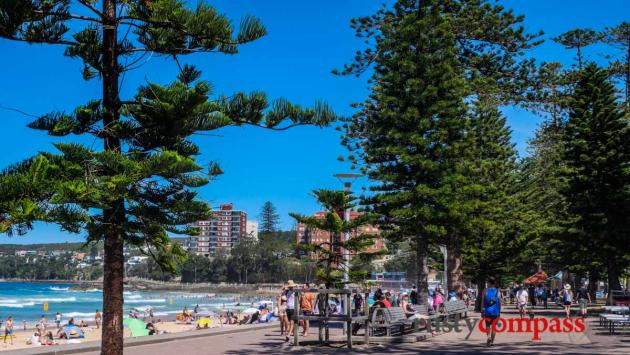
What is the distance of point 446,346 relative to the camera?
12.4 m

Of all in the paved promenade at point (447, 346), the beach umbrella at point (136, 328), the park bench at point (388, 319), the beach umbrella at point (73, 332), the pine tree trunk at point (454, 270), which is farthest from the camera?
the beach umbrella at point (73, 332)

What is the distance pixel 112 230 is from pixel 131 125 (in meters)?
0.96

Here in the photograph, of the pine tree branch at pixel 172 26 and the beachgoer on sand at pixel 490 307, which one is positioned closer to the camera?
the pine tree branch at pixel 172 26

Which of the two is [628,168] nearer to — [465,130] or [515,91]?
[515,91]

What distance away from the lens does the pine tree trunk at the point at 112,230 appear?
5.45m

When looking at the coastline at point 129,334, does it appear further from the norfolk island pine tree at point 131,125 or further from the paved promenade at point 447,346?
the norfolk island pine tree at point 131,125

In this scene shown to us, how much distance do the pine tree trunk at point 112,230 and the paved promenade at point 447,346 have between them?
658 centimetres

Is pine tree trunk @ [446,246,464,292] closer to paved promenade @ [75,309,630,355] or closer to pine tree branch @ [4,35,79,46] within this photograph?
paved promenade @ [75,309,630,355]

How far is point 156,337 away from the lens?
1414cm

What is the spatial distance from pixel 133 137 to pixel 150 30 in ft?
3.18

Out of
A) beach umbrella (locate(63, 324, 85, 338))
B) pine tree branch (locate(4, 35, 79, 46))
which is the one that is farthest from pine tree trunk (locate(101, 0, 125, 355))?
beach umbrella (locate(63, 324, 85, 338))

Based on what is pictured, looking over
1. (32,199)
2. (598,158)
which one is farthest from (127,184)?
(598,158)

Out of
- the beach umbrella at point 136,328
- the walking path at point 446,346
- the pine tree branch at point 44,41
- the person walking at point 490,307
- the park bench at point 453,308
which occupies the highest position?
the pine tree branch at point 44,41

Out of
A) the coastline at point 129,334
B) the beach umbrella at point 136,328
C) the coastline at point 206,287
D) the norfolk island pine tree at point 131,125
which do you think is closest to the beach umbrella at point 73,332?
the coastline at point 129,334
